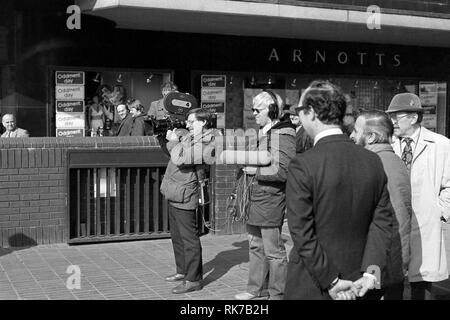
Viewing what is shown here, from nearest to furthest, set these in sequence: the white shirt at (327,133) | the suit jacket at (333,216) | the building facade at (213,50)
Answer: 1. the suit jacket at (333,216)
2. the white shirt at (327,133)
3. the building facade at (213,50)

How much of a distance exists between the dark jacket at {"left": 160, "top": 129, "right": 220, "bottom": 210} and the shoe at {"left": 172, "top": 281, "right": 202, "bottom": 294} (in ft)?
2.31

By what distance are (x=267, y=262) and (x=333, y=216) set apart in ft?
8.75

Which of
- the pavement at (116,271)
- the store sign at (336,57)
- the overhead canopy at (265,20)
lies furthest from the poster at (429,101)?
the pavement at (116,271)

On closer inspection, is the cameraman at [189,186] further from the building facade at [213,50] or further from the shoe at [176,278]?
the building facade at [213,50]

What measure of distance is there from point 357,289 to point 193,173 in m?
3.17

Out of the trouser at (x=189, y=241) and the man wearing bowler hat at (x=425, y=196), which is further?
the trouser at (x=189, y=241)

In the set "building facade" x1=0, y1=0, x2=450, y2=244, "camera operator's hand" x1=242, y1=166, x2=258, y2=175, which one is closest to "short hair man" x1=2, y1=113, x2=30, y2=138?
"building facade" x1=0, y1=0, x2=450, y2=244

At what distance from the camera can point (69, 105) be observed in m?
11.2

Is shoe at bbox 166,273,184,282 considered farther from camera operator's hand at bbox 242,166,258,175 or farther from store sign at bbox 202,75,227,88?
store sign at bbox 202,75,227,88

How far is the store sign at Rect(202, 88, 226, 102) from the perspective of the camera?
Answer: 490 inches

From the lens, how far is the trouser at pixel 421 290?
455 centimetres

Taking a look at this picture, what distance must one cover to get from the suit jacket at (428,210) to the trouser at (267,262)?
1246mm

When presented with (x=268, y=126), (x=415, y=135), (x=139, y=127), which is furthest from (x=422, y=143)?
(x=139, y=127)
